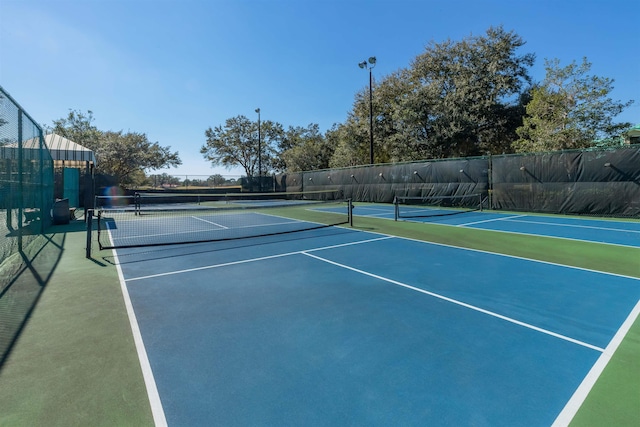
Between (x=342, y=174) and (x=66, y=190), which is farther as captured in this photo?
(x=342, y=174)

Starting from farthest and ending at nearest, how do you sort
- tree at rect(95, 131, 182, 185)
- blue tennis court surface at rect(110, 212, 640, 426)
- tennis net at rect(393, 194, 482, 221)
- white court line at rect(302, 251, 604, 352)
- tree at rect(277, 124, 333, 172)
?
tree at rect(277, 124, 333, 172), tree at rect(95, 131, 182, 185), tennis net at rect(393, 194, 482, 221), white court line at rect(302, 251, 604, 352), blue tennis court surface at rect(110, 212, 640, 426)

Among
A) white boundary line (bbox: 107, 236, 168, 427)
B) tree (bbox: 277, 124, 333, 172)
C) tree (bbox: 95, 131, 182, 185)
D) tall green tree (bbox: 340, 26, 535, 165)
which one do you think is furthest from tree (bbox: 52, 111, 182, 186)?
white boundary line (bbox: 107, 236, 168, 427)

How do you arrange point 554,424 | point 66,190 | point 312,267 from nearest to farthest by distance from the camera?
point 554,424, point 312,267, point 66,190

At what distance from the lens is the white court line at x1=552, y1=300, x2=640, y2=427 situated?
2.03 metres

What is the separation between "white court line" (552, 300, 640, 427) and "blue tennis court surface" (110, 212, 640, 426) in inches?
1.2

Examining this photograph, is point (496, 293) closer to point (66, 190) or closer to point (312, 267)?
point (312, 267)

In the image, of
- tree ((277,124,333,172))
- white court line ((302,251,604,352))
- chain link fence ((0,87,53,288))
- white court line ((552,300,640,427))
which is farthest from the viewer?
tree ((277,124,333,172))

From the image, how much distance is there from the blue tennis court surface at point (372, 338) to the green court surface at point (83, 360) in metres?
0.15

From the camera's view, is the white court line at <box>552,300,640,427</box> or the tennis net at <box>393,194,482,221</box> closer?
the white court line at <box>552,300,640,427</box>

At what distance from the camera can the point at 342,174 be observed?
24.1 metres

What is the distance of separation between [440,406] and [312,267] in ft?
12.2

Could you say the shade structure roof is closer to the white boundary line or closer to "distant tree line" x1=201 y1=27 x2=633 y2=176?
the white boundary line

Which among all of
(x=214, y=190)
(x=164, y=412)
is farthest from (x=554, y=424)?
(x=214, y=190)

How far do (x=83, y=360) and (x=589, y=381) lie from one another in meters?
4.05
